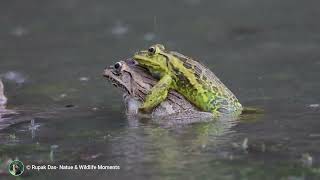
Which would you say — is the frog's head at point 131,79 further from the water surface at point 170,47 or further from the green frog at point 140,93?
the water surface at point 170,47

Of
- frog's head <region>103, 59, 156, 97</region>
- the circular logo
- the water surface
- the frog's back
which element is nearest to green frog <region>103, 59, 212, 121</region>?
frog's head <region>103, 59, 156, 97</region>

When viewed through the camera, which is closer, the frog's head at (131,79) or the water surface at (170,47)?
the water surface at (170,47)

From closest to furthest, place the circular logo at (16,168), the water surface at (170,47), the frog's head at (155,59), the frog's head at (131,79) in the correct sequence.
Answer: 1. the circular logo at (16,168)
2. the water surface at (170,47)
3. the frog's head at (155,59)
4. the frog's head at (131,79)

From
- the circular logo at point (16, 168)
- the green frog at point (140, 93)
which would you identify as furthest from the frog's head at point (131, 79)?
the circular logo at point (16, 168)

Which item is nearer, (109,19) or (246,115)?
(246,115)

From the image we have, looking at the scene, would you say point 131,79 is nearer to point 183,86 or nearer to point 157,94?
point 157,94

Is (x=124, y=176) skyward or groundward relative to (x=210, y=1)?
groundward

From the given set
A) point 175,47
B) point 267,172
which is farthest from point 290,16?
point 267,172

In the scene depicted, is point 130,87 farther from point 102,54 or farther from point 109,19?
point 109,19

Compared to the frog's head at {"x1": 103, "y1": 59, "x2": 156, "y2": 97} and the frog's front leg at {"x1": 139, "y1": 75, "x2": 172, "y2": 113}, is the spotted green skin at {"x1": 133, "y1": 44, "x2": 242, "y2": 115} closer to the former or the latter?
the frog's front leg at {"x1": 139, "y1": 75, "x2": 172, "y2": 113}
